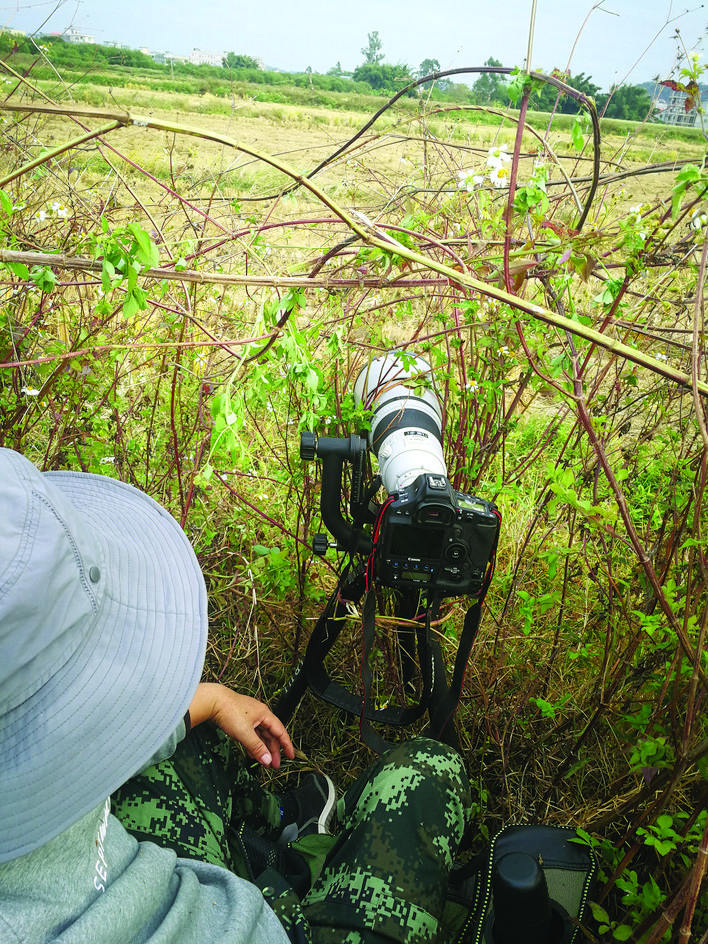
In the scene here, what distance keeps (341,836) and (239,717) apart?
39 centimetres

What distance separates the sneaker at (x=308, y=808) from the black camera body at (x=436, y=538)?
796mm

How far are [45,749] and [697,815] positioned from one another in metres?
1.20

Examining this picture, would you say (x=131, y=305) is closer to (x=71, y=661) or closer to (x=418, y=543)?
(x=71, y=661)

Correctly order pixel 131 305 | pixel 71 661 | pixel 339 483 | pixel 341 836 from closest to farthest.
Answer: pixel 71 661 → pixel 131 305 → pixel 341 836 → pixel 339 483

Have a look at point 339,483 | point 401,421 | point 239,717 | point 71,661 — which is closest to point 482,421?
point 401,421

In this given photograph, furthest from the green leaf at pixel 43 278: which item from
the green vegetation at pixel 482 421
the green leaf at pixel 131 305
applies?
the green leaf at pixel 131 305

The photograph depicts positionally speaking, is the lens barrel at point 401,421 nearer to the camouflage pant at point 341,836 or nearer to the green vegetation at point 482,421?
the green vegetation at point 482,421

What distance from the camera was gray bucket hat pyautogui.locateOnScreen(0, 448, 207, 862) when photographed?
80cm

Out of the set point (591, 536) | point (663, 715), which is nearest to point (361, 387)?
point (591, 536)

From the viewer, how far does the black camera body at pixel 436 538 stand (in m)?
1.32

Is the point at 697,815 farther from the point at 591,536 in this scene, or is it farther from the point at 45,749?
the point at 45,749

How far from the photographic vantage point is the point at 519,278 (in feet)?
3.84

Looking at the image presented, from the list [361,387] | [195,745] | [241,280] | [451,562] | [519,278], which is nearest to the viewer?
[241,280]

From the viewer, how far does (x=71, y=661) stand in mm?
912
